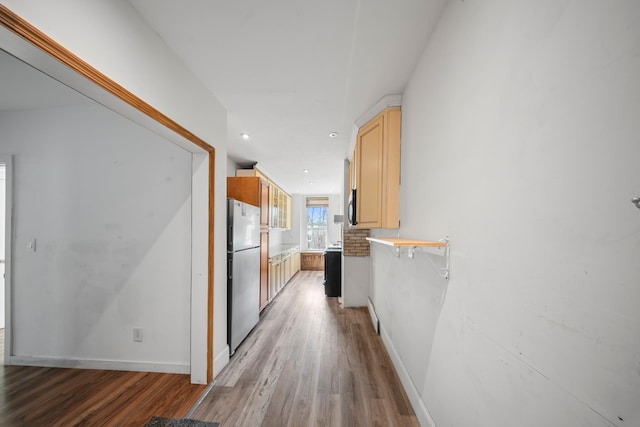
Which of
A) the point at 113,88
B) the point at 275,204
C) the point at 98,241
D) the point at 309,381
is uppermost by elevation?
the point at 113,88

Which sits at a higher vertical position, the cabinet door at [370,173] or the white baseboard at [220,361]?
the cabinet door at [370,173]

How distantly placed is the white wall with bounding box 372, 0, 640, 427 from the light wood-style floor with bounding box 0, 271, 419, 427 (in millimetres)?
779

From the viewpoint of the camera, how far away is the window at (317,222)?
825 cm

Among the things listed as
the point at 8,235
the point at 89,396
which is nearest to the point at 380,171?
the point at 89,396

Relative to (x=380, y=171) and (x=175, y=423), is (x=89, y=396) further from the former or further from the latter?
(x=380, y=171)

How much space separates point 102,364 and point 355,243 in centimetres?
337

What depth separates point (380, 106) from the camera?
7.66 ft

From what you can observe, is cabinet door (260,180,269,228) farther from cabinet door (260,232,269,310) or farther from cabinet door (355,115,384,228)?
cabinet door (355,115,384,228)

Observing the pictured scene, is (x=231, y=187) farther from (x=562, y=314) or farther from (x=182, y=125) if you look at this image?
(x=562, y=314)

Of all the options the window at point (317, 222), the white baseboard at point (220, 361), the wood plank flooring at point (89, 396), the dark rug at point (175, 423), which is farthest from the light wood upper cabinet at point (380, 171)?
the window at point (317, 222)

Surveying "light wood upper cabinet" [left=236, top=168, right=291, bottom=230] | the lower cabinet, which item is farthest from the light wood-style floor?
"light wood upper cabinet" [left=236, top=168, right=291, bottom=230]

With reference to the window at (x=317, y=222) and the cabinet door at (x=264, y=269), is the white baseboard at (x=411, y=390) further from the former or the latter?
the window at (x=317, y=222)

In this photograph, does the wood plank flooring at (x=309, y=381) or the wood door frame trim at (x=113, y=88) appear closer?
the wood door frame trim at (x=113, y=88)

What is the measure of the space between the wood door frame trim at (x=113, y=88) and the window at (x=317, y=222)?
20.2 ft
